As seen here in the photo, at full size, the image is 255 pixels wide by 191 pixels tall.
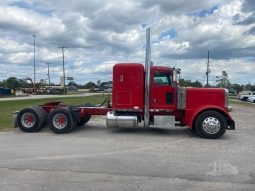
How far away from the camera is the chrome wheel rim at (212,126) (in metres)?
12.6

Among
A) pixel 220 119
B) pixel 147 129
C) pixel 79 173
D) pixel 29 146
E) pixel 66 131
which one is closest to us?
pixel 79 173

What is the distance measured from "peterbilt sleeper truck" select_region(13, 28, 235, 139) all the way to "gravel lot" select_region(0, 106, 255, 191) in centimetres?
64

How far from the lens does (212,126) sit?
12.6 m

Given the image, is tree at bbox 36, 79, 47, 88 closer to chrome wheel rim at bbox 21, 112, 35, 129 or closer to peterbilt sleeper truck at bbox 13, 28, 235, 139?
chrome wheel rim at bbox 21, 112, 35, 129

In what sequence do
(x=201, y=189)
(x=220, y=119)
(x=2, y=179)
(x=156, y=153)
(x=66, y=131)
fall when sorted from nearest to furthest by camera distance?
(x=201, y=189) < (x=2, y=179) < (x=156, y=153) < (x=220, y=119) < (x=66, y=131)

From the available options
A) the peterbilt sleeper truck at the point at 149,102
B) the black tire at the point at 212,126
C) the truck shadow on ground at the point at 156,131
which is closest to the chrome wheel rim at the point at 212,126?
the black tire at the point at 212,126

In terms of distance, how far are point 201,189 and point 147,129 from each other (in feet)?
27.8

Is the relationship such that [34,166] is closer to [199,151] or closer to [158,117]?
[199,151]

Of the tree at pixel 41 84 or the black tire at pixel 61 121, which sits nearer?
the black tire at pixel 61 121

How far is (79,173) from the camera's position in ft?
24.3

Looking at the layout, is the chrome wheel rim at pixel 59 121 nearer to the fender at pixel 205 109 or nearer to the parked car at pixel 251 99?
the fender at pixel 205 109

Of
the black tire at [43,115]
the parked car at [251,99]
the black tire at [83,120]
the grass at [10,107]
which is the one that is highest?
the black tire at [43,115]

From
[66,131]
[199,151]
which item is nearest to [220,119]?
[199,151]

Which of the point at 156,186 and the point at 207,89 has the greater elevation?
the point at 207,89
